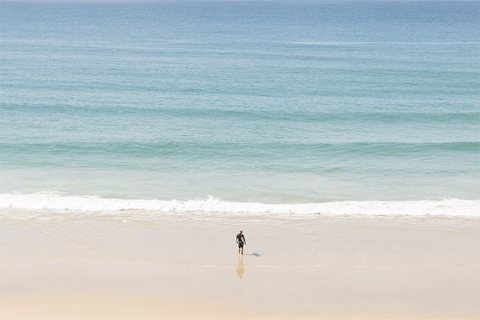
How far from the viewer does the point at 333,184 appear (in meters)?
26.8

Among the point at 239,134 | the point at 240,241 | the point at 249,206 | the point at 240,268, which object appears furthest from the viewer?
the point at 239,134

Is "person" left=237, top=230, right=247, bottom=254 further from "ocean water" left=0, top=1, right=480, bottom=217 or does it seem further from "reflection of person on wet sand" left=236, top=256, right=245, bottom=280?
"ocean water" left=0, top=1, right=480, bottom=217

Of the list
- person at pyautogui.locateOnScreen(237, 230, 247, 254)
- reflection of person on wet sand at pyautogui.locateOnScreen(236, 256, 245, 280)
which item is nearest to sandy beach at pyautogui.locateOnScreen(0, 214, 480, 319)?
reflection of person on wet sand at pyautogui.locateOnScreen(236, 256, 245, 280)

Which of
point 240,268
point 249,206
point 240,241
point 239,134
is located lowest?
point 240,268

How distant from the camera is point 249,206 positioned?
79.2ft

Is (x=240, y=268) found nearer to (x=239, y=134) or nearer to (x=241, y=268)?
(x=241, y=268)

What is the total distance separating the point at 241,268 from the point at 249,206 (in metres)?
6.36

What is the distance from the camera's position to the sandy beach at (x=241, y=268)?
608 inches

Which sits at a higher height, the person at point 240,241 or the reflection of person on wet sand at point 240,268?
the person at point 240,241

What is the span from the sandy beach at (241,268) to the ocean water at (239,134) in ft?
7.22

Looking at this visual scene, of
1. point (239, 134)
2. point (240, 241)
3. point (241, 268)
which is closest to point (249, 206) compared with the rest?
point (240, 241)


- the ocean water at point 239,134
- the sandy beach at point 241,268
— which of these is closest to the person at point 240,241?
the sandy beach at point 241,268

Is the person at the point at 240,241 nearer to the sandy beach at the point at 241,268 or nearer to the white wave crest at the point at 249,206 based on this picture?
the sandy beach at the point at 241,268

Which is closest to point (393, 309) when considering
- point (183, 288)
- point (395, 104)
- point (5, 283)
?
point (183, 288)
